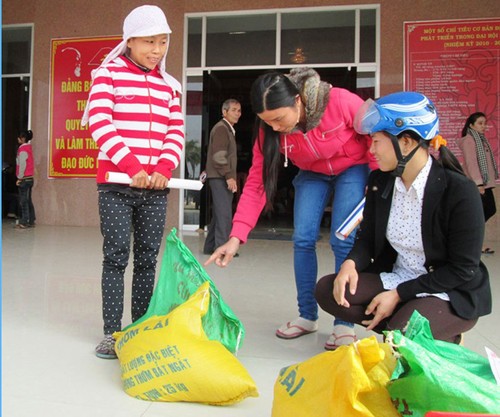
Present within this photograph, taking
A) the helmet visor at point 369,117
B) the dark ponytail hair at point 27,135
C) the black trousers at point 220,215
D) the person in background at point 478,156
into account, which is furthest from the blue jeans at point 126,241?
the dark ponytail hair at point 27,135

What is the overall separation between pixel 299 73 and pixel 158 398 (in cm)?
129

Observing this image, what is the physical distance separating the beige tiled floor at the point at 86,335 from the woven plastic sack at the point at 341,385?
1.05 ft

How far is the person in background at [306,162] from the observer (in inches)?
71.5

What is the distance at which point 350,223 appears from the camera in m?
1.96

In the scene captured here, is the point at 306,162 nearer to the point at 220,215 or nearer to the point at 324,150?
the point at 324,150

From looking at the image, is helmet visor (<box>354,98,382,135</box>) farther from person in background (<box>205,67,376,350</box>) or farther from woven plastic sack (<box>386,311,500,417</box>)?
woven plastic sack (<box>386,311,500,417</box>)

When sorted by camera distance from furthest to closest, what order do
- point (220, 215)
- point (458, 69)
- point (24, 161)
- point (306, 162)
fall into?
point (24, 161), point (458, 69), point (220, 215), point (306, 162)

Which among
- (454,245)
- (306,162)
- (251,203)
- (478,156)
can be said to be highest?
(478,156)

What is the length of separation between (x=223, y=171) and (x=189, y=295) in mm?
2751

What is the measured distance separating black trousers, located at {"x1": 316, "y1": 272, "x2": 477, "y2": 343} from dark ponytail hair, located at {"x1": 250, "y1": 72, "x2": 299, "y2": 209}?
0.48 meters

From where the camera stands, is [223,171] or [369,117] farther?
[223,171]

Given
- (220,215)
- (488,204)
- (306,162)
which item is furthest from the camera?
(488,204)

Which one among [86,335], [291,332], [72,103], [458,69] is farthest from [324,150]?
[72,103]

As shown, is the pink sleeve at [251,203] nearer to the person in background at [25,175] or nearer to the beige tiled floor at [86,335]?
the beige tiled floor at [86,335]
